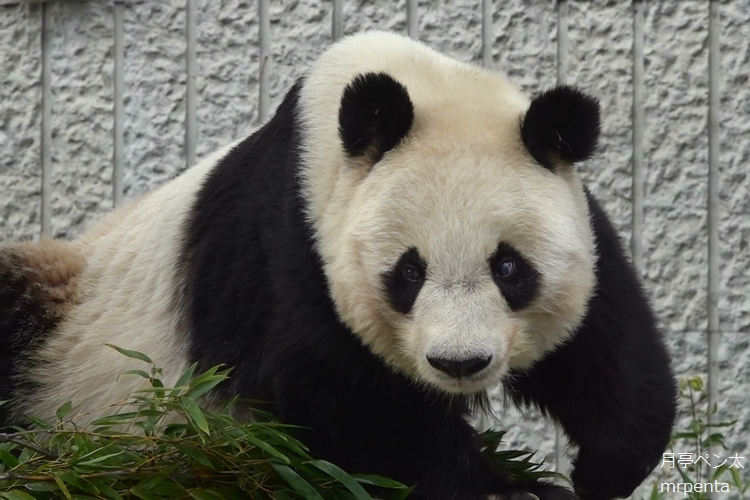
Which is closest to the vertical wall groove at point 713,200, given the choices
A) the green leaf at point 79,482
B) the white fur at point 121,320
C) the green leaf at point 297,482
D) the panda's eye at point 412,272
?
the white fur at point 121,320

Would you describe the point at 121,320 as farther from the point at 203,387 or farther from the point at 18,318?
the point at 203,387

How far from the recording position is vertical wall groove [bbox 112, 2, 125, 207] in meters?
4.87

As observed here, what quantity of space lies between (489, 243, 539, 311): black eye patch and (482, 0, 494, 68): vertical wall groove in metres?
2.22

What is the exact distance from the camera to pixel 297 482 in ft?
8.74

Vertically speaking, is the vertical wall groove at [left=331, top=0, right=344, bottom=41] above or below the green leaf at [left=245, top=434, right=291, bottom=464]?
above

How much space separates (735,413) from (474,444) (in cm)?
209

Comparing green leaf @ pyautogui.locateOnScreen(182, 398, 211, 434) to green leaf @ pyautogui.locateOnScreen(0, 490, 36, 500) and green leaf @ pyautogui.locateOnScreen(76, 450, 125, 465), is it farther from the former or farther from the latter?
green leaf @ pyautogui.locateOnScreen(0, 490, 36, 500)

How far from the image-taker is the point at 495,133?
2814 millimetres

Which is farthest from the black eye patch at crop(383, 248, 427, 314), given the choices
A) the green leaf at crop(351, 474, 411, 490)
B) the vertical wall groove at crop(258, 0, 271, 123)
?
the vertical wall groove at crop(258, 0, 271, 123)

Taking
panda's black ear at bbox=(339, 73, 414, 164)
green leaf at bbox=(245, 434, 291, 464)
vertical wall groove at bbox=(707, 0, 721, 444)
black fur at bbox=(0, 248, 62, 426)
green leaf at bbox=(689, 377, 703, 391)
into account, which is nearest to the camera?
green leaf at bbox=(245, 434, 291, 464)

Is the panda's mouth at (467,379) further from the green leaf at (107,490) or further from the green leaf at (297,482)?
the green leaf at (107,490)

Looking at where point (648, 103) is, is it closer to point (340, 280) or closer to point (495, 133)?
point (495, 133)

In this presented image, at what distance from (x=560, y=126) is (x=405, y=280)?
0.53 metres

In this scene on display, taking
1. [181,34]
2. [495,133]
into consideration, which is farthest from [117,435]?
[181,34]
